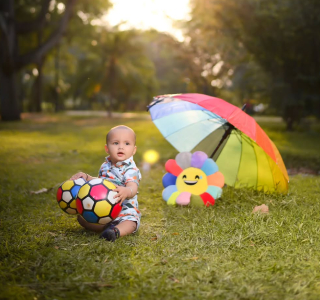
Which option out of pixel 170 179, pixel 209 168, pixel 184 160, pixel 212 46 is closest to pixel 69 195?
pixel 170 179

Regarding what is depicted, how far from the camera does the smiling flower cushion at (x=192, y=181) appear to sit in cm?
473

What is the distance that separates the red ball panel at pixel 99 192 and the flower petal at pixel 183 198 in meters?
1.55

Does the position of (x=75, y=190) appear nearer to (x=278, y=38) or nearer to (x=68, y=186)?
(x=68, y=186)

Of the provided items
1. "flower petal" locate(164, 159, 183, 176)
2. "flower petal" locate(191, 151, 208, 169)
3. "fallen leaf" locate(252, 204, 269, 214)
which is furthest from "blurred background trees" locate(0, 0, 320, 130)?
"fallen leaf" locate(252, 204, 269, 214)

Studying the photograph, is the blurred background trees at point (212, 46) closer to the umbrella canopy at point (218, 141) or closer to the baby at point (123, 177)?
the umbrella canopy at point (218, 141)

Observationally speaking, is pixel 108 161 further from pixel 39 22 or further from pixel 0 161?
pixel 39 22

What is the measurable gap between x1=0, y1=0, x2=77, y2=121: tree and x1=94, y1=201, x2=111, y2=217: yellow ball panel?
16.1 m

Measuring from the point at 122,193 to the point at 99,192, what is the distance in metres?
0.20

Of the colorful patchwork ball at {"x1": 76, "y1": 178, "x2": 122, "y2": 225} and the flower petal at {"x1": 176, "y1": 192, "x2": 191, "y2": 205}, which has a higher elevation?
the colorful patchwork ball at {"x1": 76, "y1": 178, "x2": 122, "y2": 225}

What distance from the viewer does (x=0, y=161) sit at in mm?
7676

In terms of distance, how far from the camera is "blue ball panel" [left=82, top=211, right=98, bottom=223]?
337 centimetres

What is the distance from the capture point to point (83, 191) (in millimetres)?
3412

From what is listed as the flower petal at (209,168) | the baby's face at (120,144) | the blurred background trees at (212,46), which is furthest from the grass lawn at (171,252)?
the blurred background trees at (212,46)

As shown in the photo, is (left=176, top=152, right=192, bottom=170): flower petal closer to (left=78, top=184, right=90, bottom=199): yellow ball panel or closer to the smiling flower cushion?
the smiling flower cushion
